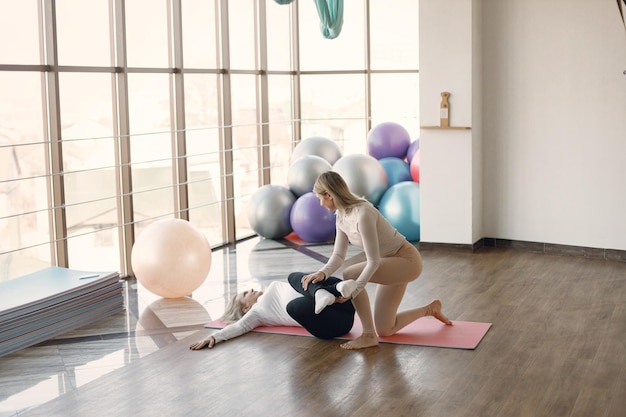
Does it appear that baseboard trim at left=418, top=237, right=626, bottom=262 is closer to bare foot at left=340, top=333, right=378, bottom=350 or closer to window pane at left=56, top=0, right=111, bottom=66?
bare foot at left=340, top=333, right=378, bottom=350

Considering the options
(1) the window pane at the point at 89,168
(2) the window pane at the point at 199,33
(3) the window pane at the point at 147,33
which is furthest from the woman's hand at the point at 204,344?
(2) the window pane at the point at 199,33

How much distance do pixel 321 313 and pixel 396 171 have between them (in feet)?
12.2

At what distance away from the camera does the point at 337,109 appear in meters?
9.55

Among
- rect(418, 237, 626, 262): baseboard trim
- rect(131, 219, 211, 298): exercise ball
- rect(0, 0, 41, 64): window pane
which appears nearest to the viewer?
rect(131, 219, 211, 298): exercise ball

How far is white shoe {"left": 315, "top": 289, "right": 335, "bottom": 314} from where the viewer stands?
183 inches

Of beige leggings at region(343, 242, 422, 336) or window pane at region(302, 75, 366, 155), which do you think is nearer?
Answer: beige leggings at region(343, 242, 422, 336)

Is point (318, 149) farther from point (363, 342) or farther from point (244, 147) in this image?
point (363, 342)

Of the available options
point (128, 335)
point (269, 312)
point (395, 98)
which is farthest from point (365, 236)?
point (395, 98)

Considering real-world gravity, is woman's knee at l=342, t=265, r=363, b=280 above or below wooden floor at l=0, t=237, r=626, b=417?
above

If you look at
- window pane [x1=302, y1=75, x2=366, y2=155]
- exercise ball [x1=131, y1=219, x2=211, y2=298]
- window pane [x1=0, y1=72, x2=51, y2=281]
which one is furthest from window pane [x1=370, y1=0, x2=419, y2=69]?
exercise ball [x1=131, y1=219, x2=211, y2=298]

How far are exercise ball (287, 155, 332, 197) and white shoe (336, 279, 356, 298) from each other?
3.42 m

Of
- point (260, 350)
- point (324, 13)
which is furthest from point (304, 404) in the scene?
point (324, 13)

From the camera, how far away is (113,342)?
5.04m

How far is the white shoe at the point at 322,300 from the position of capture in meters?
4.66
